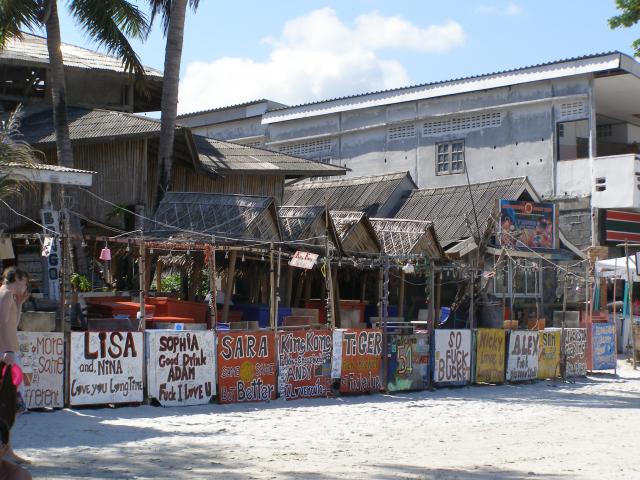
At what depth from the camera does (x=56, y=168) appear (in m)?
17.2

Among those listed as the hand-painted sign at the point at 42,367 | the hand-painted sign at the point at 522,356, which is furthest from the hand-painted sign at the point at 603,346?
the hand-painted sign at the point at 42,367

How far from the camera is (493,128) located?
111ft

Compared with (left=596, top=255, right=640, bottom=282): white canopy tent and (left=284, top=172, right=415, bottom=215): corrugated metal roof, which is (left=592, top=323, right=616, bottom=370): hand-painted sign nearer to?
(left=596, top=255, right=640, bottom=282): white canopy tent

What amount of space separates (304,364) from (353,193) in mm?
16683

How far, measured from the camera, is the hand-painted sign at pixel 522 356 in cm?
2002

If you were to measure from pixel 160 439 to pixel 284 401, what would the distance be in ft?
15.0

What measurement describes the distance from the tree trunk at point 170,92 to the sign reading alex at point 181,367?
25.8ft

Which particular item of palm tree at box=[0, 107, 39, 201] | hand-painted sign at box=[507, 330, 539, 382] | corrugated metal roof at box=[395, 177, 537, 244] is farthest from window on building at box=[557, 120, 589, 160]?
palm tree at box=[0, 107, 39, 201]

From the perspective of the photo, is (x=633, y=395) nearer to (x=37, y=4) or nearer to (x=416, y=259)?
(x=416, y=259)

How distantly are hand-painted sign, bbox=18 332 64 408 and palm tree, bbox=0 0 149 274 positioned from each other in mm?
6824

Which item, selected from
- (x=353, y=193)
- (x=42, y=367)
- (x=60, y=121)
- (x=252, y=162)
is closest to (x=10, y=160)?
(x=42, y=367)

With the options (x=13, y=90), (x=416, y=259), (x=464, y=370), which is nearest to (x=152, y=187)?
(x=13, y=90)

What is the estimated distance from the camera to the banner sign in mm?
21578

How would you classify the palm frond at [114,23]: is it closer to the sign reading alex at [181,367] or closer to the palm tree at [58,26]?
the palm tree at [58,26]
